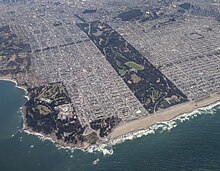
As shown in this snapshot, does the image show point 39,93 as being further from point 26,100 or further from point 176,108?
point 176,108

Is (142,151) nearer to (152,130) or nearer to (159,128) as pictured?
(152,130)

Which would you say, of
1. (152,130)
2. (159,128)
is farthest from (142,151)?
(159,128)

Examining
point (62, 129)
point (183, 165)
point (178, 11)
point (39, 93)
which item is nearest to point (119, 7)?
point (178, 11)

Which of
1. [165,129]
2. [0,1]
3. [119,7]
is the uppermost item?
[165,129]

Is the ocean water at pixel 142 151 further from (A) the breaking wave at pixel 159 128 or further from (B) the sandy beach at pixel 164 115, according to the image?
(B) the sandy beach at pixel 164 115

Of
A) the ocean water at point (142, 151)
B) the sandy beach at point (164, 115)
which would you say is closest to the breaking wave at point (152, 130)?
the ocean water at point (142, 151)

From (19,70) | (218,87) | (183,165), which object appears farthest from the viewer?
(19,70)

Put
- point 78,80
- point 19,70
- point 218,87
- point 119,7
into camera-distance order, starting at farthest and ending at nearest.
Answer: point 119,7 < point 19,70 < point 78,80 < point 218,87
